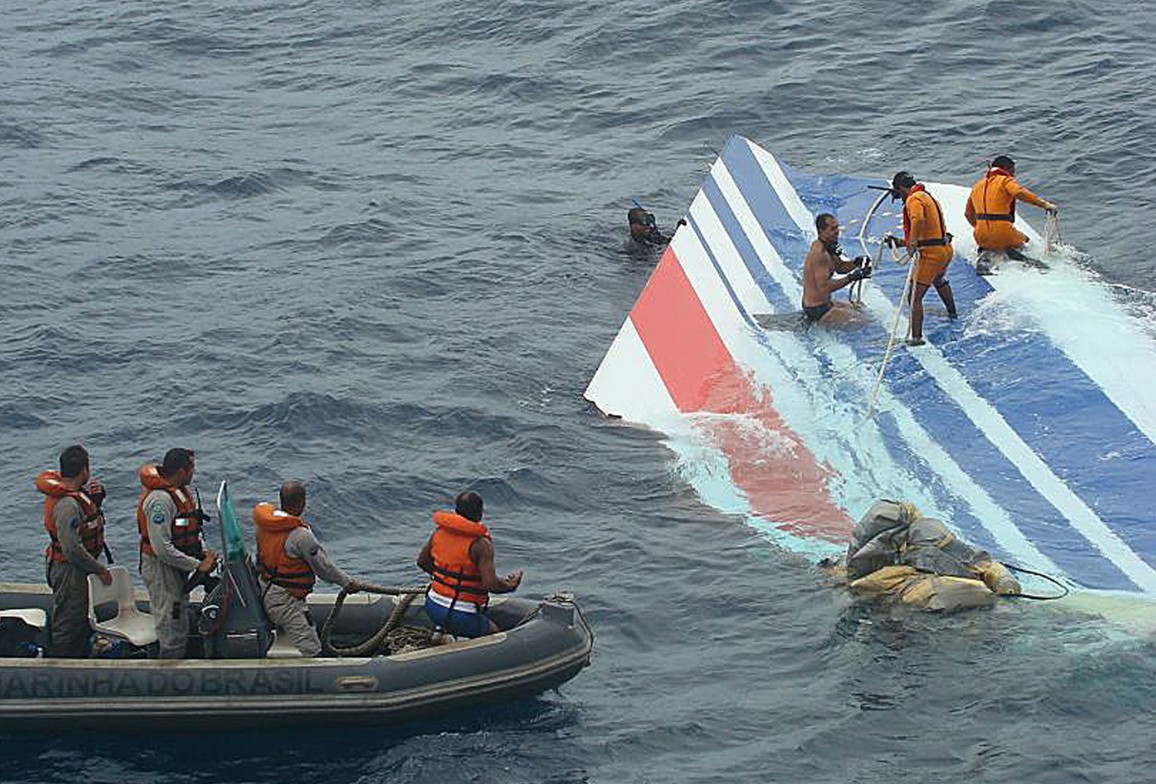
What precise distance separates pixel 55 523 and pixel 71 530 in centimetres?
11

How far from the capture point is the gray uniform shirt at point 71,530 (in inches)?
479

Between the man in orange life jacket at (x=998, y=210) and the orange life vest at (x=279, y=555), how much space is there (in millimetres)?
9239

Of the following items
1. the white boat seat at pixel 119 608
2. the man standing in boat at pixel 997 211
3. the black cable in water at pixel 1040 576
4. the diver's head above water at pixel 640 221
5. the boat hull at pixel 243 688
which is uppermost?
the man standing in boat at pixel 997 211

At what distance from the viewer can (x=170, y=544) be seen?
40.0 ft

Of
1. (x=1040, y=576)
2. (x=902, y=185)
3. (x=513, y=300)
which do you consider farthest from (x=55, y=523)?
(x=513, y=300)

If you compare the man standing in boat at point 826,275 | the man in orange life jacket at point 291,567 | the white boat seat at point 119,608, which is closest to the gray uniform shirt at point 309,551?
the man in orange life jacket at point 291,567

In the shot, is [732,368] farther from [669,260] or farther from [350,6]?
[350,6]

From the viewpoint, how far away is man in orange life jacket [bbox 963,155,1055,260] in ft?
61.6

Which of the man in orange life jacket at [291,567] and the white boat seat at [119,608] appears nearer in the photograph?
the man in orange life jacket at [291,567]

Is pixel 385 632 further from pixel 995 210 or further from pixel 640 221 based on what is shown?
pixel 640 221

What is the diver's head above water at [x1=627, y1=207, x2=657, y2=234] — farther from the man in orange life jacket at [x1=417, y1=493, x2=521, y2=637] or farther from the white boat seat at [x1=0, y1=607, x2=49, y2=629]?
the white boat seat at [x1=0, y1=607, x2=49, y2=629]

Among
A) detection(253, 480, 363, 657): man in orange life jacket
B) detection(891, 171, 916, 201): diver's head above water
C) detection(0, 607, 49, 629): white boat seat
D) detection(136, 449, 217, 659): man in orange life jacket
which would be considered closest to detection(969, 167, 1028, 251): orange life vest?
detection(891, 171, 916, 201): diver's head above water

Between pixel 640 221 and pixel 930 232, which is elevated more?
pixel 930 232

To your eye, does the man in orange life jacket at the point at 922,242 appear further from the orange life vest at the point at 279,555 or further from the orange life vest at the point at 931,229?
the orange life vest at the point at 279,555
